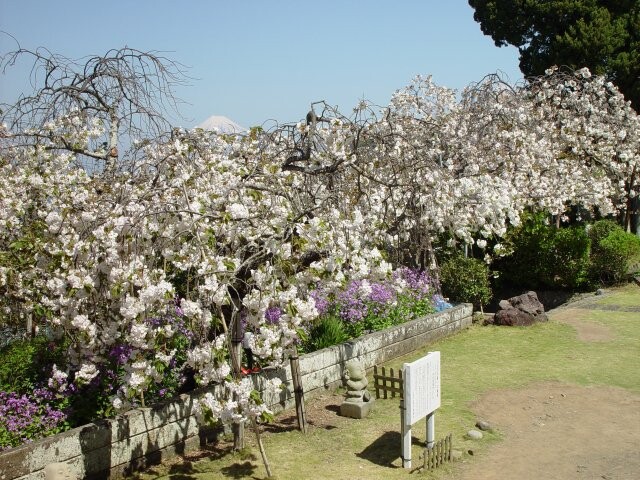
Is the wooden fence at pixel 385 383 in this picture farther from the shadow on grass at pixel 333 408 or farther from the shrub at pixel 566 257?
the shrub at pixel 566 257

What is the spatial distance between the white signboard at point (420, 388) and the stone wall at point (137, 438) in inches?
82.5

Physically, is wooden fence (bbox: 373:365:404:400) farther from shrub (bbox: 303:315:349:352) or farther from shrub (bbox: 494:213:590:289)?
shrub (bbox: 494:213:590:289)

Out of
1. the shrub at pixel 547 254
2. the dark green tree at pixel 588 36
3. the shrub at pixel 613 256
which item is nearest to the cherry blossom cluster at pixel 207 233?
the shrub at pixel 547 254

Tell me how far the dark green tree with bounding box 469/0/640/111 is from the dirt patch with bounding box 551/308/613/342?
11.2 meters

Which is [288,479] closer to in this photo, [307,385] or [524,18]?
[307,385]

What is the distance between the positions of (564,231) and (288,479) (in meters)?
12.0

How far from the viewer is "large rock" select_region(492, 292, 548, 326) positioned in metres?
13.3

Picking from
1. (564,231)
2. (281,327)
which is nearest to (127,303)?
(281,327)

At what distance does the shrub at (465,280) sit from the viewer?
14.4 m

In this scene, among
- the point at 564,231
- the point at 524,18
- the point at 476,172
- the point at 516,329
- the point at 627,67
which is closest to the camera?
the point at 516,329

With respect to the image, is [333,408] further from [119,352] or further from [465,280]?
[465,280]

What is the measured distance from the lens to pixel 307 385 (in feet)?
30.1

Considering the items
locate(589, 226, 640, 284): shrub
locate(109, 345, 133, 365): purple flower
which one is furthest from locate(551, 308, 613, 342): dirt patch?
locate(109, 345, 133, 365): purple flower

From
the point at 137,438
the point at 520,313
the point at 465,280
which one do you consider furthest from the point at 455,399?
the point at 465,280
